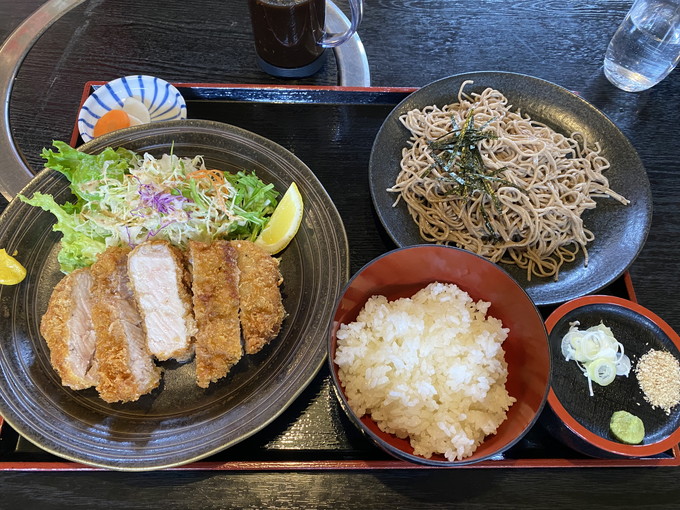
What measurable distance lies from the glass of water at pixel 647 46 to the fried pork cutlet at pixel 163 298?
2672mm

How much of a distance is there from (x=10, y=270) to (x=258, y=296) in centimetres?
102

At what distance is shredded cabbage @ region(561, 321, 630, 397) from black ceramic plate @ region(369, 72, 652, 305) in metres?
0.17

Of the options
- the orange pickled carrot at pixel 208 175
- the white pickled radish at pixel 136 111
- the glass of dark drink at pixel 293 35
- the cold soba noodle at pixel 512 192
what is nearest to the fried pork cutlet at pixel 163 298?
the orange pickled carrot at pixel 208 175

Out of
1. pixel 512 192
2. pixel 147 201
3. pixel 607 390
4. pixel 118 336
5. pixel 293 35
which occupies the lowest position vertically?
pixel 607 390

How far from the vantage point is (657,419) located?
166 centimetres

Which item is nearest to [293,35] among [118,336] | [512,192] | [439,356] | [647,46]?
[512,192]

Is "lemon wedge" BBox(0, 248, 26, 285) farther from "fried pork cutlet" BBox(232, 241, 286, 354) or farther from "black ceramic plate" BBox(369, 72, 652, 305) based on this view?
"black ceramic plate" BBox(369, 72, 652, 305)

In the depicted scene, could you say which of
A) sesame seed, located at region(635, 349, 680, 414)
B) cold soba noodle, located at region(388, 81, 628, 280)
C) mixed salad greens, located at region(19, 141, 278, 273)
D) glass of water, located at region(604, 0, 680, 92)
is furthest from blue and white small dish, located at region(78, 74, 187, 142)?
glass of water, located at region(604, 0, 680, 92)

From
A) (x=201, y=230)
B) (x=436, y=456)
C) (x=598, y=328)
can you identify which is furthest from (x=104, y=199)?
(x=598, y=328)

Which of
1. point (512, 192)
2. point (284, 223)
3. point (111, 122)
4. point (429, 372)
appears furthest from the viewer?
point (111, 122)

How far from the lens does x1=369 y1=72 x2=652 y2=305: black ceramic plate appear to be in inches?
77.7

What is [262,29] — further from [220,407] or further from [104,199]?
[220,407]

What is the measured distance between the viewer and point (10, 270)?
188 cm

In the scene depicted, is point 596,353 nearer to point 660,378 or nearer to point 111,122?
point 660,378
